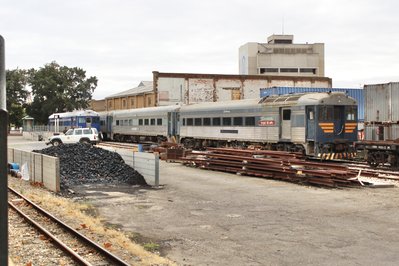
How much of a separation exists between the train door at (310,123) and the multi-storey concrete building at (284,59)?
85.5 meters

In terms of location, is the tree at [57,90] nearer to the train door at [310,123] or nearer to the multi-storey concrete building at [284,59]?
the multi-storey concrete building at [284,59]

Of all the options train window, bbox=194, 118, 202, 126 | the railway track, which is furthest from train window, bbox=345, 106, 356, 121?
the railway track

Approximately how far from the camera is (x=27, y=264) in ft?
24.4

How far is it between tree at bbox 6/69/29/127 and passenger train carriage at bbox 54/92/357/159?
55.7 meters

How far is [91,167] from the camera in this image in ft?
66.0

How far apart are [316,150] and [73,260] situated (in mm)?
16159

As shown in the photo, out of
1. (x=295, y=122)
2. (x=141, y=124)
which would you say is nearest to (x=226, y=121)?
(x=295, y=122)

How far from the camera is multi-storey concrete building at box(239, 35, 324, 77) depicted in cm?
10700

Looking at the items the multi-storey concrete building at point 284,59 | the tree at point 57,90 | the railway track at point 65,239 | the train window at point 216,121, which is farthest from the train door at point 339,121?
the multi-storey concrete building at point 284,59

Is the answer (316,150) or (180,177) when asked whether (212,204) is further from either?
(316,150)

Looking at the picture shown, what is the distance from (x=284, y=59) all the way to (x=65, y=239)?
101330mm

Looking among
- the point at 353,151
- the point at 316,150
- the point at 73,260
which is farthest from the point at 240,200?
the point at 353,151

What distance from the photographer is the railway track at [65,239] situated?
25.6 feet

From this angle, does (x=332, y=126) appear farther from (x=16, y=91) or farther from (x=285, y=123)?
(x=16, y=91)
